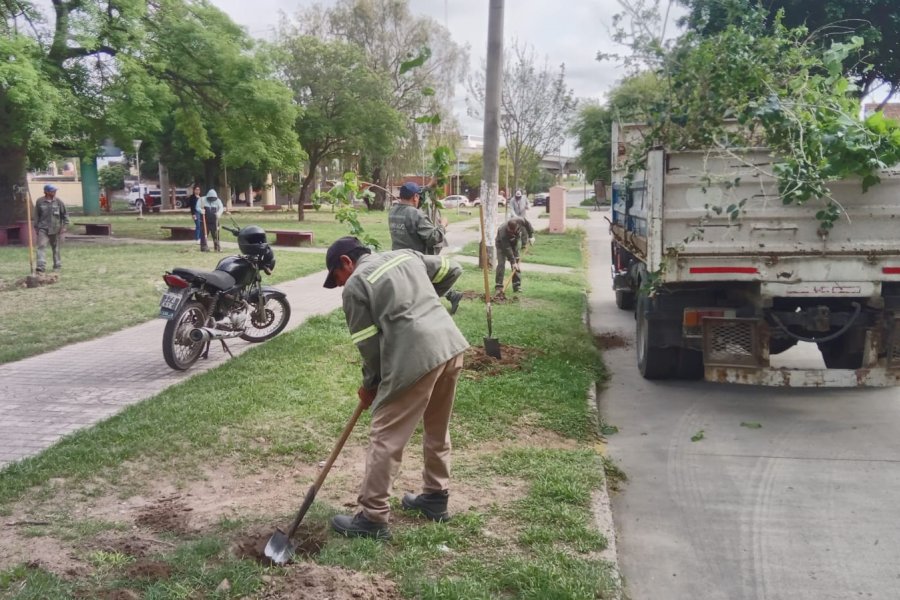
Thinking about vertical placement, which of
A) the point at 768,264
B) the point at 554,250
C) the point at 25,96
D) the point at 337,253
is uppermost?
the point at 25,96

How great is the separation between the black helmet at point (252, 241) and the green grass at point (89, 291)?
2314 millimetres

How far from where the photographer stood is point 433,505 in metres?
4.14

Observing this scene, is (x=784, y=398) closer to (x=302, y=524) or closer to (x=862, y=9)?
(x=302, y=524)

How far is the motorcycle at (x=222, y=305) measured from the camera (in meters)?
7.23

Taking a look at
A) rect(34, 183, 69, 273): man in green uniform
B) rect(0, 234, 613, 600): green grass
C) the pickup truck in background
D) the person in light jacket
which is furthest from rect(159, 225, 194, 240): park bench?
the pickup truck in background

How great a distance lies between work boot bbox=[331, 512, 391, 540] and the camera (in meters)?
3.83

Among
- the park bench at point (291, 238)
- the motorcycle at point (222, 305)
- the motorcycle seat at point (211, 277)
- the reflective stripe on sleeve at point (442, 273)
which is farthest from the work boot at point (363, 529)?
the park bench at point (291, 238)

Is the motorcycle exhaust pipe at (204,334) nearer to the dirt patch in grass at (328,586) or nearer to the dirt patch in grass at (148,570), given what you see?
the dirt patch in grass at (148,570)

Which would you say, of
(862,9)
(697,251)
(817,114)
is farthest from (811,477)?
(862,9)

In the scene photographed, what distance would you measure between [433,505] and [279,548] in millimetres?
900

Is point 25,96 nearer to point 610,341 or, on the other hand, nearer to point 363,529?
point 610,341

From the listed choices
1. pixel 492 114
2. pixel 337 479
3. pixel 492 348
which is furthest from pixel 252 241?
pixel 492 114

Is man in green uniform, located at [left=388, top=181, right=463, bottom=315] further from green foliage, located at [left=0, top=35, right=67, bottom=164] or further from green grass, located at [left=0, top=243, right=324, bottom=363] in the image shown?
green foliage, located at [left=0, top=35, right=67, bottom=164]

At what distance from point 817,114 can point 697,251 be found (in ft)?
4.49
